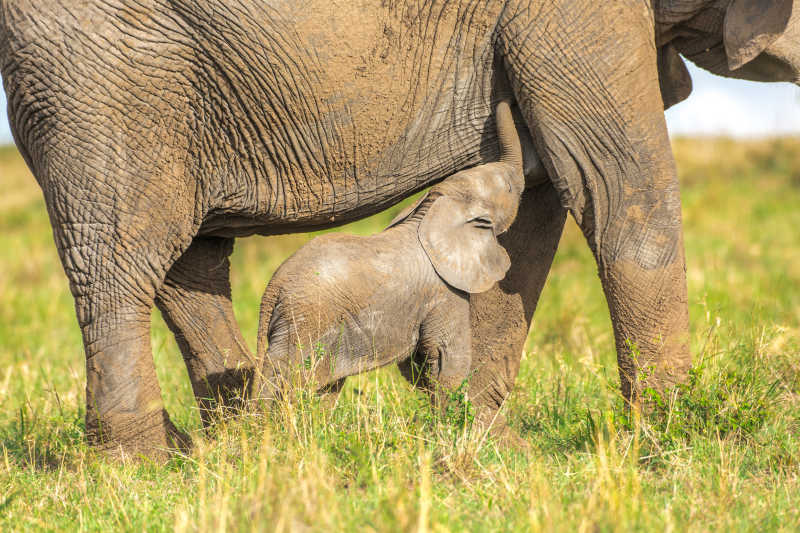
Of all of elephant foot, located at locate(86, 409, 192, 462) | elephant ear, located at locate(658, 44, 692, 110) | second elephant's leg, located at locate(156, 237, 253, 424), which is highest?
elephant ear, located at locate(658, 44, 692, 110)

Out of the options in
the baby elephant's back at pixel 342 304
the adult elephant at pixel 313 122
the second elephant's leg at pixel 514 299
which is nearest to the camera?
Answer: the baby elephant's back at pixel 342 304

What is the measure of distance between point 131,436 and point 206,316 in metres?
1.03

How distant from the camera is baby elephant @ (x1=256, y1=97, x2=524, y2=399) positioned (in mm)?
3895

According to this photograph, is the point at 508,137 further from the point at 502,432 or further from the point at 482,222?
the point at 502,432

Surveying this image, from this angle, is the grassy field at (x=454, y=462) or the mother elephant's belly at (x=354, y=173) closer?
the grassy field at (x=454, y=462)

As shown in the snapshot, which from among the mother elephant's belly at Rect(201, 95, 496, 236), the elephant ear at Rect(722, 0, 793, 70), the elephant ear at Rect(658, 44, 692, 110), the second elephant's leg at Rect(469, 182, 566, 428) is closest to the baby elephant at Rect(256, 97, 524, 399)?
the mother elephant's belly at Rect(201, 95, 496, 236)

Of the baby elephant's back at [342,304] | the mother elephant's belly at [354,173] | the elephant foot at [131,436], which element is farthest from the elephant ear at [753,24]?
the elephant foot at [131,436]

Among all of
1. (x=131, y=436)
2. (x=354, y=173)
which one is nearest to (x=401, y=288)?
(x=354, y=173)

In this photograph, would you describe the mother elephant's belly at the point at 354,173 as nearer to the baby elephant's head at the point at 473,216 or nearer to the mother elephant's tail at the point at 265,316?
the baby elephant's head at the point at 473,216

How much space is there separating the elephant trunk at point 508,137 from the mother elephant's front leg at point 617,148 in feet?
0.36

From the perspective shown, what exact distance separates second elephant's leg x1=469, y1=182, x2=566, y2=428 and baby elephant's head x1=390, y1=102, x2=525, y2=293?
1.91ft

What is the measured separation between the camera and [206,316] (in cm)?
527

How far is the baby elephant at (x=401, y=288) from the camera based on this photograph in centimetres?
389

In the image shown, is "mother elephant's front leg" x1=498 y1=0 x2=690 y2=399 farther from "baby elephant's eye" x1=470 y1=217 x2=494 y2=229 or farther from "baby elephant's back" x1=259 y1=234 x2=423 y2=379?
"baby elephant's back" x1=259 y1=234 x2=423 y2=379
